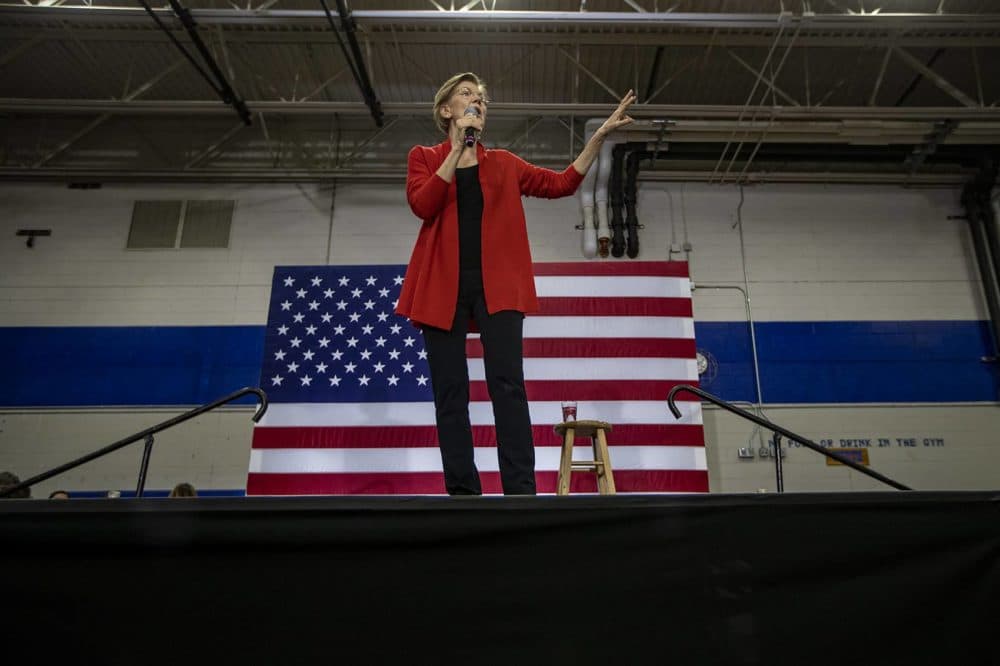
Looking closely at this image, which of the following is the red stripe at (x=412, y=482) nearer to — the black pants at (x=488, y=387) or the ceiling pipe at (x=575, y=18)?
the black pants at (x=488, y=387)

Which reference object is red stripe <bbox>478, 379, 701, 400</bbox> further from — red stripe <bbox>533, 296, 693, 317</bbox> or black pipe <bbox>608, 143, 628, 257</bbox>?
black pipe <bbox>608, 143, 628, 257</bbox>

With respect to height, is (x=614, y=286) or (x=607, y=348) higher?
(x=614, y=286)

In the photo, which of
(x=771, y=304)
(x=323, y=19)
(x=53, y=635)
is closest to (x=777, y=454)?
(x=53, y=635)

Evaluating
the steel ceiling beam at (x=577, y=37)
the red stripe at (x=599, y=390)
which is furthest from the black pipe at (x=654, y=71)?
the red stripe at (x=599, y=390)

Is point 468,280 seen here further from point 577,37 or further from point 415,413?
point 577,37

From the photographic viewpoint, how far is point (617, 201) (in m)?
6.71

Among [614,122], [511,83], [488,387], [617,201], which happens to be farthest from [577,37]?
[488,387]

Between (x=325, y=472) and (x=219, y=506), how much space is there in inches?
163

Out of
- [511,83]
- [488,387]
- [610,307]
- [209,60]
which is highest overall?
[511,83]

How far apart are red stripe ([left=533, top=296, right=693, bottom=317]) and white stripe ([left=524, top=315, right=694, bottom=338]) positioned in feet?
0.14

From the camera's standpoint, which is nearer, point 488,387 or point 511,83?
point 488,387

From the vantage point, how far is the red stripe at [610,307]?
18.6ft

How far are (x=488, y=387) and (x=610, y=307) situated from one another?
395 centimetres

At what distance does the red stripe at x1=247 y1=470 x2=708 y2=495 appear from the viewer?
16.8ft
